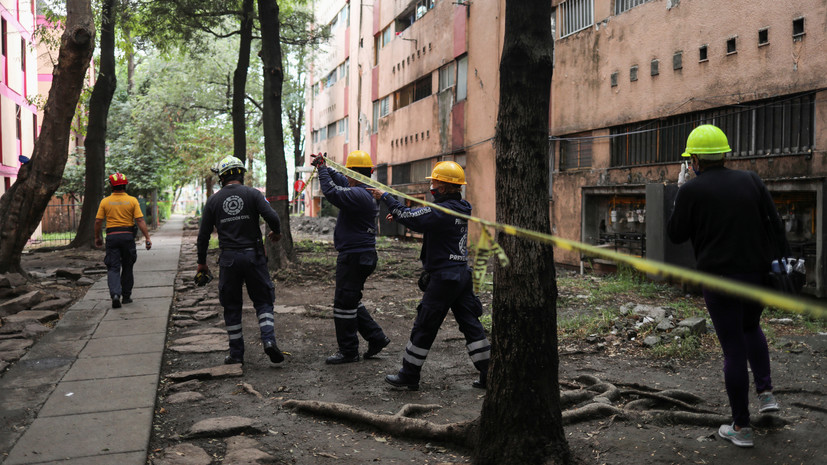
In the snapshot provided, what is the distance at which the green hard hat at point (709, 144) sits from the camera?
4.15 meters

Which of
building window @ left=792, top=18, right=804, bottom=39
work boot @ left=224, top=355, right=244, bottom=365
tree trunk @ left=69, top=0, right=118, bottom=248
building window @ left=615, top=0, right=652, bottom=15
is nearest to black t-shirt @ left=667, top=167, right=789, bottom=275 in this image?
work boot @ left=224, top=355, right=244, bottom=365

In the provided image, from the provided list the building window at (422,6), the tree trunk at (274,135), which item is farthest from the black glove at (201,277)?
the building window at (422,6)

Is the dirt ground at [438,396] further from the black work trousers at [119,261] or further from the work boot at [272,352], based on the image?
the black work trousers at [119,261]

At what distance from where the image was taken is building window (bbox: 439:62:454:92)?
22.4m

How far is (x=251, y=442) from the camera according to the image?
13.7 feet

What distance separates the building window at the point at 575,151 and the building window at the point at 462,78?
648 centimetres

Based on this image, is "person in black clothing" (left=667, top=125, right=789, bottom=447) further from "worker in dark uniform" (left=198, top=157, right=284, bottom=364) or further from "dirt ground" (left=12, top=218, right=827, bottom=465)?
"worker in dark uniform" (left=198, top=157, right=284, bottom=364)

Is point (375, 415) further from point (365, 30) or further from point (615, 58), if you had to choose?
point (365, 30)

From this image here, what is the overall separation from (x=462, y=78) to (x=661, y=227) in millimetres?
11778

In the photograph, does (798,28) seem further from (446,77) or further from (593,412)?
(446,77)

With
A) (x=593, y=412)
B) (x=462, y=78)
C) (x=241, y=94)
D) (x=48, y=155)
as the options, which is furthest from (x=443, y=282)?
(x=462, y=78)

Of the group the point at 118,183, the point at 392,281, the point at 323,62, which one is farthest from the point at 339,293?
the point at 323,62

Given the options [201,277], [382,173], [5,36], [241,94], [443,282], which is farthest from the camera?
[382,173]

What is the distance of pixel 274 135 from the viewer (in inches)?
540
